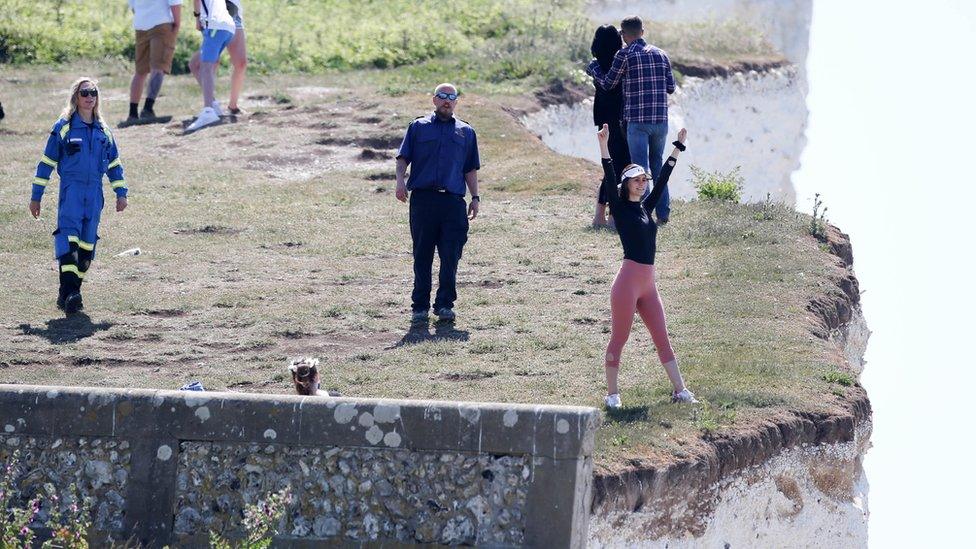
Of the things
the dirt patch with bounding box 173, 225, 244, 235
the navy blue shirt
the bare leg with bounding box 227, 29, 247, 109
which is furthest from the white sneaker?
the navy blue shirt

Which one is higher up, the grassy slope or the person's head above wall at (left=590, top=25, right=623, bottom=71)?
the person's head above wall at (left=590, top=25, right=623, bottom=71)

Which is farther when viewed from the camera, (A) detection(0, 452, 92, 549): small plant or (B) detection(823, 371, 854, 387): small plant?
(B) detection(823, 371, 854, 387): small plant

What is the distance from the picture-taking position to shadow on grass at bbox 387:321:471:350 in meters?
12.2

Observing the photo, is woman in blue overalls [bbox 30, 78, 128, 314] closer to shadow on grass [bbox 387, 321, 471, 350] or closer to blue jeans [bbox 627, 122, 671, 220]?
shadow on grass [bbox 387, 321, 471, 350]

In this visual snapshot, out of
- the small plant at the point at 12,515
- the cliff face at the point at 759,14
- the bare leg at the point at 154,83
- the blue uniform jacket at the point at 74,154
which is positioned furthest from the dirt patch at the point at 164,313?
the cliff face at the point at 759,14

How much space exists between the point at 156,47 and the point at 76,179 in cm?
837

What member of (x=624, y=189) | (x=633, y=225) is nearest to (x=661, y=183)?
(x=624, y=189)

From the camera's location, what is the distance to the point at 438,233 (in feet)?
40.9

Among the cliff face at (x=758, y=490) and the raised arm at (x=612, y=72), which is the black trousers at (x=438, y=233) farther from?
the raised arm at (x=612, y=72)

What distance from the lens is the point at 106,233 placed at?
15.9 m

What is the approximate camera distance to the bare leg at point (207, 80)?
19953 millimetres

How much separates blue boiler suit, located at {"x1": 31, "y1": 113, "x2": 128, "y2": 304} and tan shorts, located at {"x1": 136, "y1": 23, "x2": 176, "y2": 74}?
810cm

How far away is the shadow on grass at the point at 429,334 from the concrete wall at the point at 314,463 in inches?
158

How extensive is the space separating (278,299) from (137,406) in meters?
5.52
